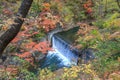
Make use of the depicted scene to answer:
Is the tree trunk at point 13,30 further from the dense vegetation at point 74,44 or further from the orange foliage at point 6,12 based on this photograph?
the orange foliage at point 6,12

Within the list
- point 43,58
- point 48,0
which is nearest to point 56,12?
point 48,0

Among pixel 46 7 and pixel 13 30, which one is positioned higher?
pixel 13 30

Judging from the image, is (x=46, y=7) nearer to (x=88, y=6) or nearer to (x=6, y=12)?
(x=6, y=12)

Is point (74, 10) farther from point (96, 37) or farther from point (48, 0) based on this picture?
point (96, 37)

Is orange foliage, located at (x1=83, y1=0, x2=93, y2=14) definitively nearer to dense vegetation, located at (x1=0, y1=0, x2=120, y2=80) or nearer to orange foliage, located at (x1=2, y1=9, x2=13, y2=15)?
dense vegetation, located at (x1=0, y1=0, x2=120, y2=80)

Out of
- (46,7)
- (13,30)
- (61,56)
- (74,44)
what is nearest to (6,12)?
(46,7)

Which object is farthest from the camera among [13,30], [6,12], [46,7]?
[46,7]

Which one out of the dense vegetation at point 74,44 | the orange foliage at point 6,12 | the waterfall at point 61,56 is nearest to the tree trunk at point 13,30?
the dense vegetation at point 74,44
